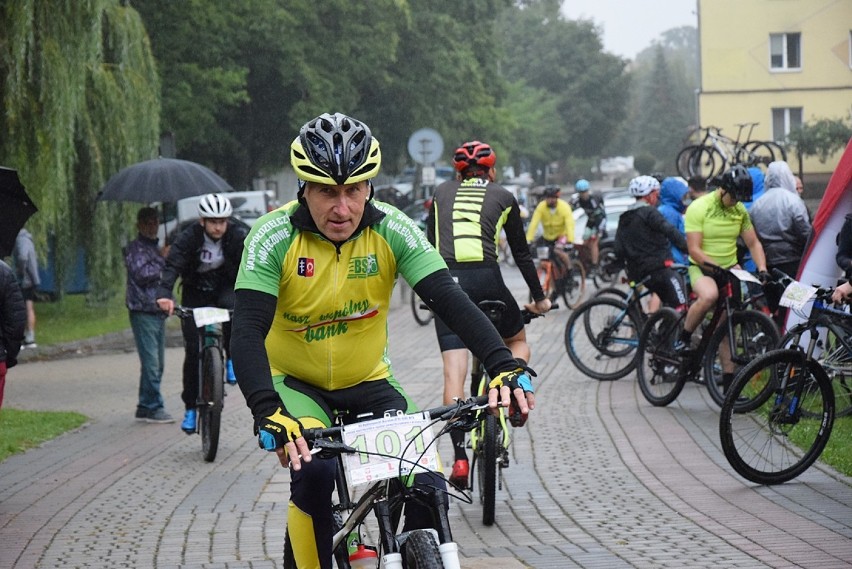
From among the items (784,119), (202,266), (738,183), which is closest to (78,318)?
(202,266)

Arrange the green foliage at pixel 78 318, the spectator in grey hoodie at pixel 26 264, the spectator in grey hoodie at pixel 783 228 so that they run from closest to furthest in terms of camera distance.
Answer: the spectator in grey hoodie at pixel 783 228, the spectator in grey hoodie at pixel 26 264, the green foliage at pixel 78 318

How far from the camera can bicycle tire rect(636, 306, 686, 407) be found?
1177cm

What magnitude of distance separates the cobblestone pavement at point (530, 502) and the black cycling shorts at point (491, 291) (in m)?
0.98

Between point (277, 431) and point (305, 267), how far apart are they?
2.56ft

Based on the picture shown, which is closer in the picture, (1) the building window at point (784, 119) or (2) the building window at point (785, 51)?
(2) the building window at point (785, 51)

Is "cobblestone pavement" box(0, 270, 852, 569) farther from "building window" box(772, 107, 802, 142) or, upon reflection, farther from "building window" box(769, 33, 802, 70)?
"building window" box(772, 107, 802, 142)

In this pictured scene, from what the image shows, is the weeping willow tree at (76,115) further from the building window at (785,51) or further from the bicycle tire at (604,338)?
the building window at (785,51)

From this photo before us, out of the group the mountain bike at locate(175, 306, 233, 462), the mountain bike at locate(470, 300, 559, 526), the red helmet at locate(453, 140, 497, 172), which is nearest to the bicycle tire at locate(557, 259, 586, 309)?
the mountain bike at locate(175, 306, 233, 462)

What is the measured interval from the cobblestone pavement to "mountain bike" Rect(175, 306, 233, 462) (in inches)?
8.1

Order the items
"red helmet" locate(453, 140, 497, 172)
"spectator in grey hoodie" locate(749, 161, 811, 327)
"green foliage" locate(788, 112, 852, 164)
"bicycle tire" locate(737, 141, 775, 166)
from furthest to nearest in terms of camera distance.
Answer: "green foliage" locate(788, 112, 852, 164) < "bicycle tire" locate(737, 141, 775, 166) < "spectator in grey hoodie" locate(749, 161, 811, 327) < "red helmet" locate(453, 140, 497, 172)

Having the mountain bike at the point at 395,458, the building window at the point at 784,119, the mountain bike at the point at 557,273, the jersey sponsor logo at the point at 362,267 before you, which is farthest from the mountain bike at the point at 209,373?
the building window at the point at 784,119

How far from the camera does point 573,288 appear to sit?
77.0 ft

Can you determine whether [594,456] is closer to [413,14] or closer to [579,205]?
[579,205]

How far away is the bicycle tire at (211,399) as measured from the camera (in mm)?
9844
